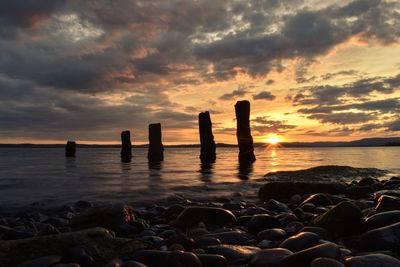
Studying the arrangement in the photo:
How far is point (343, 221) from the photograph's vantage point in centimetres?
416

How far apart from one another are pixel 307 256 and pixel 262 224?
1782 millimetres

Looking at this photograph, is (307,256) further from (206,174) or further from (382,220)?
(206,174)

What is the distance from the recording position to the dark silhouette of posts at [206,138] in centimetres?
2933

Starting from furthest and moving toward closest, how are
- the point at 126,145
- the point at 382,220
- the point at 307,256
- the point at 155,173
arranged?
the point at 126,145 → the point at 155,173 → the point at 382,220 → the point at 307,256

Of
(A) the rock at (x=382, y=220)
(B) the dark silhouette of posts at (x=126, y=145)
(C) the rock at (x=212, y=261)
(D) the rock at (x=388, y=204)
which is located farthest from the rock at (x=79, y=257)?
(B) the dark silhouette of posts at (x=126, y=145)

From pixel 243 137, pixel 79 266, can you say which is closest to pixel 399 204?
pixel 79 266

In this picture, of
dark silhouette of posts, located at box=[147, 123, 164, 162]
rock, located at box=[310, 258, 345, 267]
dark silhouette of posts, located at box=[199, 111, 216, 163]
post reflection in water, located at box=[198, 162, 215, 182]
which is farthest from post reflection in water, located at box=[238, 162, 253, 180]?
rock, located at box=[310, 258, 345, 267]

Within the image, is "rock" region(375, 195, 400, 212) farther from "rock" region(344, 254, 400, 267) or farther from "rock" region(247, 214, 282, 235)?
"rock" region(344, 254, 400, 267)

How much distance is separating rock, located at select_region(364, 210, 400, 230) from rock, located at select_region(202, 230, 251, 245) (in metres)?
1.46

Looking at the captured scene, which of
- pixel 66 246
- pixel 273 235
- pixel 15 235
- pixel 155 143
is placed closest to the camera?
pixel 66 246

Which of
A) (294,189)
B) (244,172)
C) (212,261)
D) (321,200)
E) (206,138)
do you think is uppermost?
(206,138)

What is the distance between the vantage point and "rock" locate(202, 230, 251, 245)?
4.11 m

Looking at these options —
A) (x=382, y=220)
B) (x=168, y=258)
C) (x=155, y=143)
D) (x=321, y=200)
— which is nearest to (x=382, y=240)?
(x=382, y=220)

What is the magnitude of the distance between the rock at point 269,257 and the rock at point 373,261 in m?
0.55
